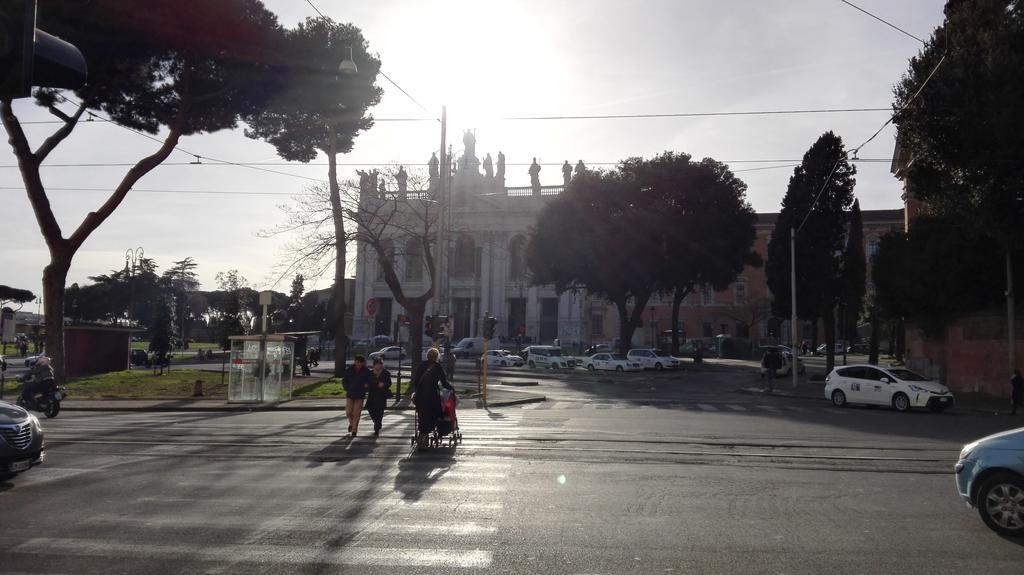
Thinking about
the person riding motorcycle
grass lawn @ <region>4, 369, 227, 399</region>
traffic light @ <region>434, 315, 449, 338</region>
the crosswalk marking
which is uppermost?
traffic light @ <region>434, 315, 449, 338</region>

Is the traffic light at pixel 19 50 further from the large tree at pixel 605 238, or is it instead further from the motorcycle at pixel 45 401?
the large tree at pixel 605 238

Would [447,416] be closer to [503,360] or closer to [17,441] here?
[17,441]

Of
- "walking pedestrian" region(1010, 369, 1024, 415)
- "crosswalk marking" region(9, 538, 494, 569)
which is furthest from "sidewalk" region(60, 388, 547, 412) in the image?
"crosswalk marking" region(9, 538, 494, 569)

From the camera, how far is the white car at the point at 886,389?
22.9 metres

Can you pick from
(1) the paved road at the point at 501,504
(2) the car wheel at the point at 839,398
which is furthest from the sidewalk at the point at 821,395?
(1) the paved road at the point at 501,504

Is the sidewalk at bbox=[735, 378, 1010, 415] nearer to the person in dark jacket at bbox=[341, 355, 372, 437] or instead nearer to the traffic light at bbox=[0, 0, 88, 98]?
the person in dark jacket at bbox=[341, 355, 372, 437]

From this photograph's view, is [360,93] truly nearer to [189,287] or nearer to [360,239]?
[360,239]

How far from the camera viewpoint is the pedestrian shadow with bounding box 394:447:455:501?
9.35 metres

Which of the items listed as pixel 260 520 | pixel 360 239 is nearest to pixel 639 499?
pixel 260 520

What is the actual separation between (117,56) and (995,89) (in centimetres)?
2679

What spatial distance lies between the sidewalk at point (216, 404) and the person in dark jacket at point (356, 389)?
7496 millimetres

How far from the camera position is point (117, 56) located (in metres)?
25.2

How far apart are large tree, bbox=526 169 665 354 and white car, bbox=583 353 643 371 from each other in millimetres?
4650

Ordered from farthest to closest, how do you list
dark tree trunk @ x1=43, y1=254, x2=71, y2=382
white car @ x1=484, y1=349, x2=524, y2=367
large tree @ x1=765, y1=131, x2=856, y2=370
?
white car @ x1=484, y1=349, x2=524, y2=367
large tree @ x1=765, y1=131, x2=856, y2=370
dark tree trunk @ x1=43, y1=254, x2=71, y2=382
